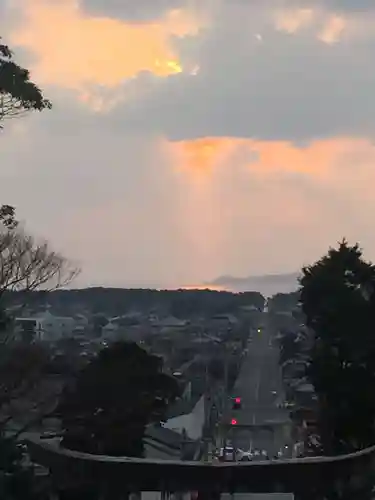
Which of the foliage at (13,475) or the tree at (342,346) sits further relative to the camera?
the tree at (342,346)

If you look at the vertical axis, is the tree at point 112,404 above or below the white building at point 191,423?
above

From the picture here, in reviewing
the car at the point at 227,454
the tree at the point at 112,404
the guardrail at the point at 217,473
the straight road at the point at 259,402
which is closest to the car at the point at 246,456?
the car at the point at 227,454

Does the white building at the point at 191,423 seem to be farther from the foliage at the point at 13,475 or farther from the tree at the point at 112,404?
the foliage at the point at 13,475

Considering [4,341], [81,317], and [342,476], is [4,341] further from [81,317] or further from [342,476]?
[81,317]

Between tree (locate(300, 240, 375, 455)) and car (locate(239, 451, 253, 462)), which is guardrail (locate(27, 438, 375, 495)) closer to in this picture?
tree (locate(300, 240, 375, 455))

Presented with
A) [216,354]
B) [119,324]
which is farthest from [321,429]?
[119,324]

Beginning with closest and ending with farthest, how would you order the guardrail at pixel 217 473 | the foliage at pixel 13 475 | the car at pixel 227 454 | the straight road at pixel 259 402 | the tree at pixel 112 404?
1. the guardrail at pixel 217 473
2. the foliage at pixel 13 475
3. the tree at pixel 112 404
4. the car at pixel 227 454
5. the straight road at pixel 259 402

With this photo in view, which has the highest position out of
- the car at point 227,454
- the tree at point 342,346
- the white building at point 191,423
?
the tree at point 342,346

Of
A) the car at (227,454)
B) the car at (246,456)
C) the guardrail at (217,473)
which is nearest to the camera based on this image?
the guardrail at (217,473)
